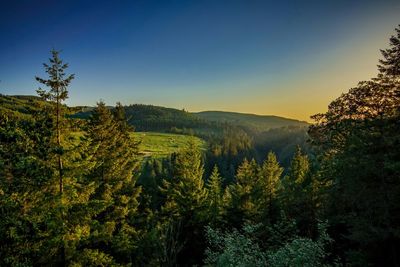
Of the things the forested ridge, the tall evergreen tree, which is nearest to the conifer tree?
the forested ridge

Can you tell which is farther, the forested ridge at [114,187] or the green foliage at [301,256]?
the forested ridge at [114,187]

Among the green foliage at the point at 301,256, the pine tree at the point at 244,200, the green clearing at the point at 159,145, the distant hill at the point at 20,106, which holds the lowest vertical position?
the green clearing at the point at 159,145

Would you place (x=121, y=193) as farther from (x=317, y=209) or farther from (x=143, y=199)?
(x=317, y=209)

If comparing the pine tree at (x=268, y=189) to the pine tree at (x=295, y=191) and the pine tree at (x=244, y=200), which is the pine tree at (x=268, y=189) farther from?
the pine tree at (x=295, y=191)

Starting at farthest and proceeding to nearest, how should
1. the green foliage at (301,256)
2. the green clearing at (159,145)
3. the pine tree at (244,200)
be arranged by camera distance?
the green clearing at (159,145) → the pine tree at (244,200) → the green foliage at (301,256)

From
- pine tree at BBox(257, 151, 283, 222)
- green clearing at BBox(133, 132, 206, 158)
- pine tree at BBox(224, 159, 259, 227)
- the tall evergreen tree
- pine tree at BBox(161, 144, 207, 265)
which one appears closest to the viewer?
the tall evergreen tree

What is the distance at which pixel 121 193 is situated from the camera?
24406 mm

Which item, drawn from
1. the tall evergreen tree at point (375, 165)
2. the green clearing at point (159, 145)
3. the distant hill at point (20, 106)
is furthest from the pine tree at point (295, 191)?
the green clearing at point (159, 145)

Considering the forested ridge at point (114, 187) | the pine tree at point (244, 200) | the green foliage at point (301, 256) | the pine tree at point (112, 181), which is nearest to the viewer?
the green foliage at point (301, 256)

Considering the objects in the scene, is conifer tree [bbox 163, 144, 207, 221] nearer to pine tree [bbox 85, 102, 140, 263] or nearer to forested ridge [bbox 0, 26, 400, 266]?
pine tree [bbox 85, 102, 140, 263]

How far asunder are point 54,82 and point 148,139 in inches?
6752

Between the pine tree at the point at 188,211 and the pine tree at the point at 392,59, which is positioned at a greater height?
the pine tree at the point at 392,59

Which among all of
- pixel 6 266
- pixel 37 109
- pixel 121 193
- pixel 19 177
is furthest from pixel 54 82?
pixel 121 193

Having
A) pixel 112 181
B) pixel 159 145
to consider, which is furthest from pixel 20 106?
pixel 159 145
